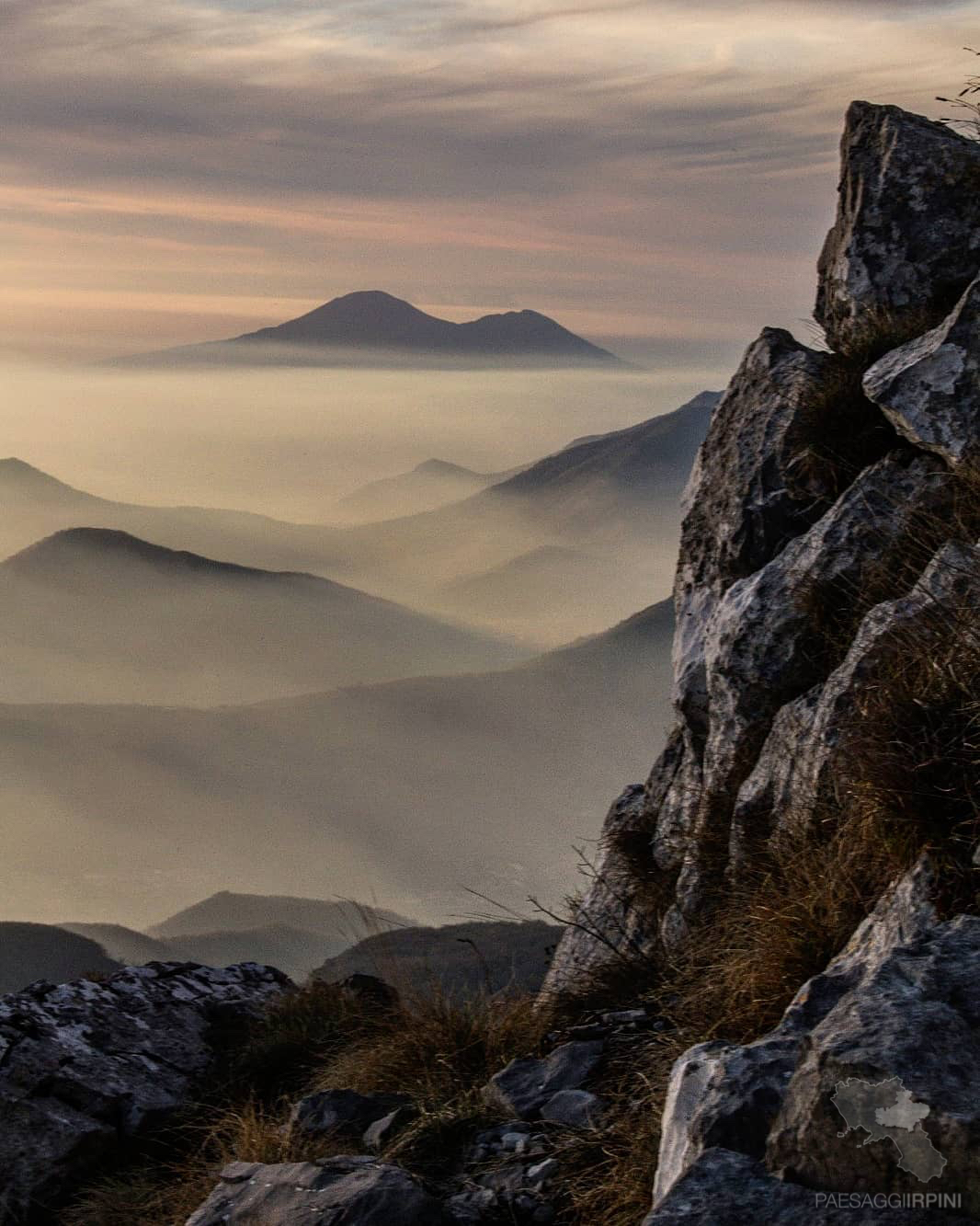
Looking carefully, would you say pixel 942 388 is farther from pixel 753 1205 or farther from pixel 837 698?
pixel 753 1205

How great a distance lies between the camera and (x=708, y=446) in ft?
38.3

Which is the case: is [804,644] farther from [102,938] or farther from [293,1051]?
[102,938]

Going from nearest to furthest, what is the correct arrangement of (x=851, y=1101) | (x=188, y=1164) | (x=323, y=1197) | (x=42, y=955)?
(x=851, y=1101) → (x=323, y=1197) → (x=188, y=1164) → (x=42, y=955)

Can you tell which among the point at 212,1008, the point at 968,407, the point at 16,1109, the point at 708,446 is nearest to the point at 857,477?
the point at 968,407

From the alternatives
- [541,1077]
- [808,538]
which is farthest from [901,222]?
[541,1077]

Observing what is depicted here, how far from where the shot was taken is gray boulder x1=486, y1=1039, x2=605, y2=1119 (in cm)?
643

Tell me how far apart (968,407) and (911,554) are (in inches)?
51.5

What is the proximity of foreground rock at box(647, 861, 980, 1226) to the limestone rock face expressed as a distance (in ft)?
23.8

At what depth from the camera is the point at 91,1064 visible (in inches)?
348

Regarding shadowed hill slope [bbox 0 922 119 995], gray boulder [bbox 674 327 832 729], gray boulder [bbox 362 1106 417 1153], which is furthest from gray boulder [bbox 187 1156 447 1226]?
shadowed hill slope [bbox 0 922 119 995]

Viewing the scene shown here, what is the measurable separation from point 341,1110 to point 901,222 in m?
8.48

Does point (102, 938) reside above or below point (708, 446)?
below

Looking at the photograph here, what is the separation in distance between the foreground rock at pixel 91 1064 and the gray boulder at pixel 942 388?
7.00 meters

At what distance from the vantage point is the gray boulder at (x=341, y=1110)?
680 centimetres
